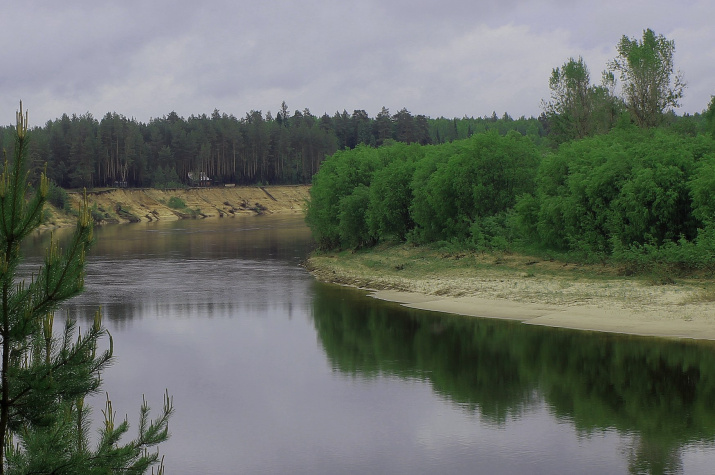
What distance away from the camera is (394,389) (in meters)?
25.5

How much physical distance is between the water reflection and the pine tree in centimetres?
1329

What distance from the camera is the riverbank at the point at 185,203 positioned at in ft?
380

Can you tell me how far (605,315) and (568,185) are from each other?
1336 centimetres

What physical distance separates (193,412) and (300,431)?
3669 millimetres

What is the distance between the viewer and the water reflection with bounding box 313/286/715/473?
70.2ft

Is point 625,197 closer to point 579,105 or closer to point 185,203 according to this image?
point 579,105

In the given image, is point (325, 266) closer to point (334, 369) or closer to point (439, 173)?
point (439, 173)

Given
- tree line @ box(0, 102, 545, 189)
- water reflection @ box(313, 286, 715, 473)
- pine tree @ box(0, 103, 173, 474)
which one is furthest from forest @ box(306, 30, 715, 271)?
tree line @ box(0, 102, 545, 189)

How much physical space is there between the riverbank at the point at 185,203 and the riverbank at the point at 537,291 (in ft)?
220

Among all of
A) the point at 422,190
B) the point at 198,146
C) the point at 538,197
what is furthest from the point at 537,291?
the point at 198,146

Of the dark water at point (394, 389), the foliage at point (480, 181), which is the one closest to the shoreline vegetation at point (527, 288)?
the dark water at point (394, 389)

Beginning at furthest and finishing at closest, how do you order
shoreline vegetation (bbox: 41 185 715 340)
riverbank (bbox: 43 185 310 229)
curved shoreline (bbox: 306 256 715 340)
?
riverbank (bbox: 43 185 310 229) → shoreline vegetation (bbox: 41 185 715 340) → curved shoreline (bbox: 306 256 715 340)

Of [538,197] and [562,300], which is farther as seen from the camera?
[538,197]

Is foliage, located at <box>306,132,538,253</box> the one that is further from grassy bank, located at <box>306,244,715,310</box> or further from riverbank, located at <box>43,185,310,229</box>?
riverbank, located at <box>43,185,310,229</box>
